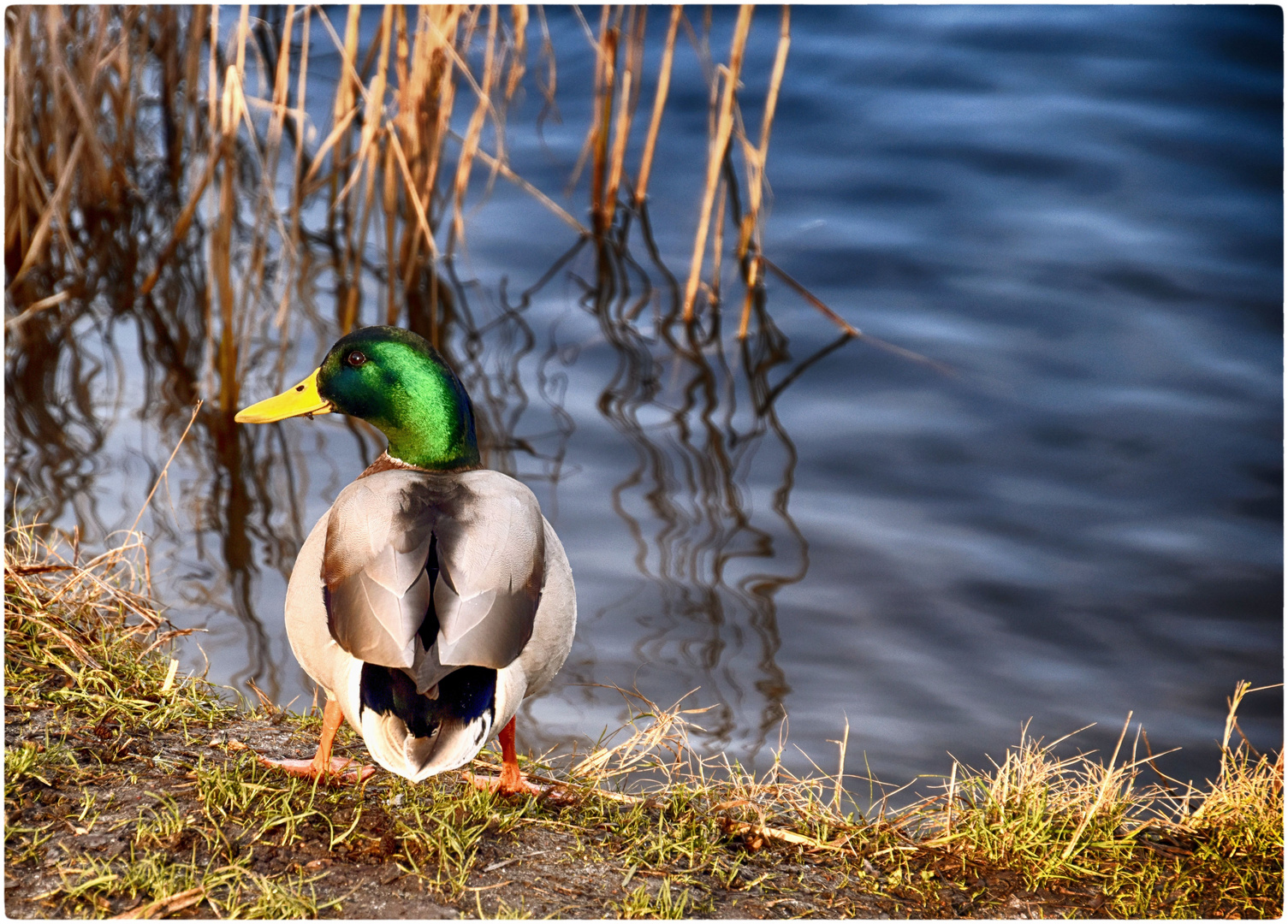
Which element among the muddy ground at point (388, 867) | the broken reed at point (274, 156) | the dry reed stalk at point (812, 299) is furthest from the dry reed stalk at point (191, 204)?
the dry reed stalk at point (812, 299)

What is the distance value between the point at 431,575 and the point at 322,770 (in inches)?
20.9

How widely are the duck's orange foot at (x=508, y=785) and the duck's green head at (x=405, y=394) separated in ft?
2.30

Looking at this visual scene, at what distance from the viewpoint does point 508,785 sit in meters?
2.62

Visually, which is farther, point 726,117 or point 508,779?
point 726,117

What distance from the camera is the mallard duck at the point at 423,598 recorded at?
2.20 m

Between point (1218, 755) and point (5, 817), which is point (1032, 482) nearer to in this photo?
point (1218, 755)

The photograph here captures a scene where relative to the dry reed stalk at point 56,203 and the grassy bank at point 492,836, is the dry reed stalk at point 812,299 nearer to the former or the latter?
the dry reed stalk at point 56,203

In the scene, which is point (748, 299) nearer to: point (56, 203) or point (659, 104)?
point (659, 104)

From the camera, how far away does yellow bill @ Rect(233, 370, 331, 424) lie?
9.68 feet

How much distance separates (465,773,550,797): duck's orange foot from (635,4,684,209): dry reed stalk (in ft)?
12.4

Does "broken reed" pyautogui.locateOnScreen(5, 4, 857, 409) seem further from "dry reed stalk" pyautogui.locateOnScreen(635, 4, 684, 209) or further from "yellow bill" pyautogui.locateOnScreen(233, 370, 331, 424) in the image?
"yellow bill" pyautogui.locateOnScreen(233, 370, 331, 424)

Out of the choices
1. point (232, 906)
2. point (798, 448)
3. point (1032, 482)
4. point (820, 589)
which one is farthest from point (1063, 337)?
point (232, 906)

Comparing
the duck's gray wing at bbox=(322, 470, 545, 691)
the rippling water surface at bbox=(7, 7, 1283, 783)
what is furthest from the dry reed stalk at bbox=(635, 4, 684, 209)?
the duck's gray wing at bbox=(322, 470, 545, 691)

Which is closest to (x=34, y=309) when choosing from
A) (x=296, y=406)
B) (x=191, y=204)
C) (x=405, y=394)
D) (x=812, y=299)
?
(x=191, y=204)
